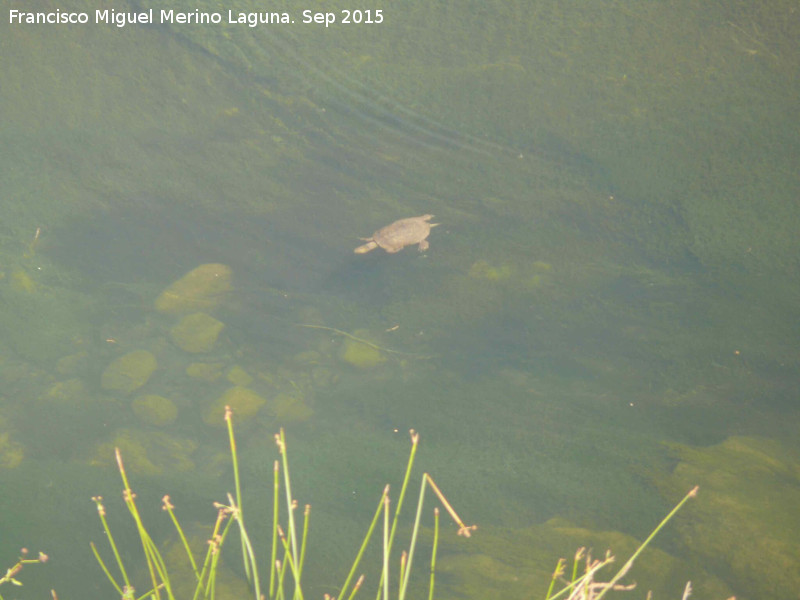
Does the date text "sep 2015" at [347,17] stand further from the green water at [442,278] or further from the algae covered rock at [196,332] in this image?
the algae covered rock at [196,332]

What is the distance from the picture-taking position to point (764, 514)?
2.08 m

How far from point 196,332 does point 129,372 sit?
348 millimetres

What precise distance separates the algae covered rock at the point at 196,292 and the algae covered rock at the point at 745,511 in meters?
2.10

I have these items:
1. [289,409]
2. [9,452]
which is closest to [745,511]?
[289,409]

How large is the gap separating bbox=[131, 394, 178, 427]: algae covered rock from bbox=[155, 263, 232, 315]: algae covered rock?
43cm

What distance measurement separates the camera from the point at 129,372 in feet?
9.37

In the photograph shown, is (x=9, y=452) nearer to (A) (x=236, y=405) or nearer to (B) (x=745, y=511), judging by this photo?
(A) (x=236, y=405)

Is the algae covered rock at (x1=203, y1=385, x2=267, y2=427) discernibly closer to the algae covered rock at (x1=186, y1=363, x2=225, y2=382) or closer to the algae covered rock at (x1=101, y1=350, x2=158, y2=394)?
the algae covered rock at (x1=186, y1=363, x2=225, y2=382)

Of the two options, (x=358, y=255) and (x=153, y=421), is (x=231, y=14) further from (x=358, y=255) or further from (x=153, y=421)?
(x=153, y=421)

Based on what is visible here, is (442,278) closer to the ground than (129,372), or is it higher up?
higher up

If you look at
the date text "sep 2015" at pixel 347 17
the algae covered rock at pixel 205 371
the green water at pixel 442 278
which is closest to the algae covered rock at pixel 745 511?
the green water at pixel 442 278

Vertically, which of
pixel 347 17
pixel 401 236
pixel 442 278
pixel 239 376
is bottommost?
pixel 239 376

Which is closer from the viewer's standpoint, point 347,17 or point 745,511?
point 745,511

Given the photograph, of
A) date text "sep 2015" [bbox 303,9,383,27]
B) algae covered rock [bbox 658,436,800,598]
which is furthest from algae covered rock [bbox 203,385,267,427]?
date text "sep 2015" [bbox 303,9,383,27]
